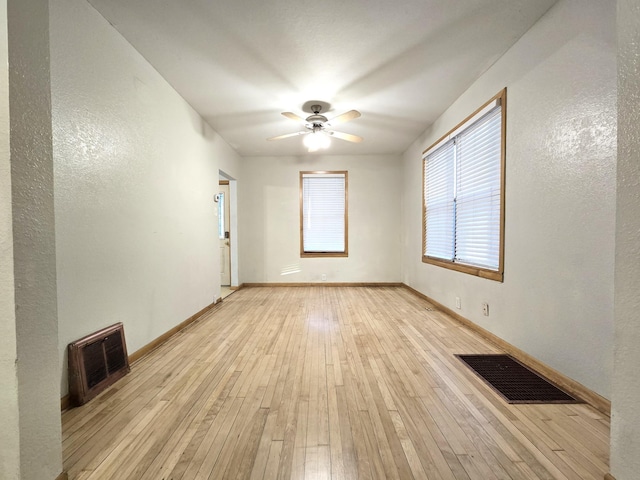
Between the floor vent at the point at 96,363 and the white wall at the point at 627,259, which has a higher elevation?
the white wall at the point at 627,259

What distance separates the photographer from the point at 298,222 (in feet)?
19.6

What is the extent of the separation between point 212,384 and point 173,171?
2.21 meters

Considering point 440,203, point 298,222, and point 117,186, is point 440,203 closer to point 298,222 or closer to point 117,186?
point 298,222

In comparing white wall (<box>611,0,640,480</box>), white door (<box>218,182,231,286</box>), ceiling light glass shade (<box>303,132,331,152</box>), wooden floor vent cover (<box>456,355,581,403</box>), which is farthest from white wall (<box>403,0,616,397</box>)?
white door (<box>218,182,231,286</box>)

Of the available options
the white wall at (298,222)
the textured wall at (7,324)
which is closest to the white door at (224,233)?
the white wall at (298,222)

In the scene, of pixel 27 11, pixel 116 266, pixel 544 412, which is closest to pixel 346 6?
pixel 27 11

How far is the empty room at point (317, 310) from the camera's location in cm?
110

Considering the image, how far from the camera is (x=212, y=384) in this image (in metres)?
2.02

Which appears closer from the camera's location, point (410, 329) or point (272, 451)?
point (272, 451)

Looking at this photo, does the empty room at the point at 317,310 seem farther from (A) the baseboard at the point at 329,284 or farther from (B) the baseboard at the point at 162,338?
(A) the baseboard at the point at 329,284

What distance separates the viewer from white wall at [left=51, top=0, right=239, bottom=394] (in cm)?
176

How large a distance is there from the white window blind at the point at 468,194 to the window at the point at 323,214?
1913 mm

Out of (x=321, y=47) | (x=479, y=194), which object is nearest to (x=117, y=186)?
(x=321, y=47)

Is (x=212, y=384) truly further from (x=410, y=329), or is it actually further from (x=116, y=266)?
(x=410, y=329)
